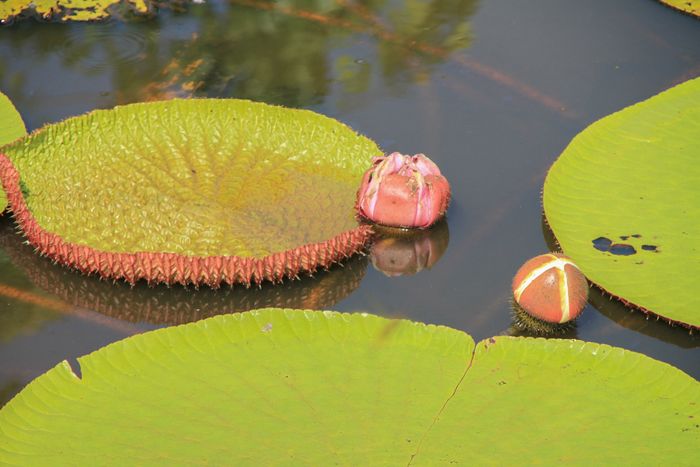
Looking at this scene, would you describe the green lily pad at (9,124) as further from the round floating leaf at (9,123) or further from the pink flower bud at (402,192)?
the pink flower bud at (402,192)

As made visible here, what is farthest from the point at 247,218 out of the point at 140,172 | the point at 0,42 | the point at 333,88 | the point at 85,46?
the point at 0,42

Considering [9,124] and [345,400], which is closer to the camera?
[345,400]

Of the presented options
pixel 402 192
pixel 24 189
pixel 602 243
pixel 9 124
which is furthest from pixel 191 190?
pixel 602 243

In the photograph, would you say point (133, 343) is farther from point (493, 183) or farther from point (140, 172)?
point (493, 183)

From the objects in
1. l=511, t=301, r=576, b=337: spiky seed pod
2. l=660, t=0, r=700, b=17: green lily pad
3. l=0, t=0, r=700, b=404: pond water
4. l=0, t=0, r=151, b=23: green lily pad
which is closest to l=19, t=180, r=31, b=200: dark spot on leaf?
l=0, t=0, r=700, b=404: pond water

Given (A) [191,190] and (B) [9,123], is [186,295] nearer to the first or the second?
(A) [191,190]

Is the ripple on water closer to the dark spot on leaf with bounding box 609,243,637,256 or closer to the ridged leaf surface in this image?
the ridged leaf surface
